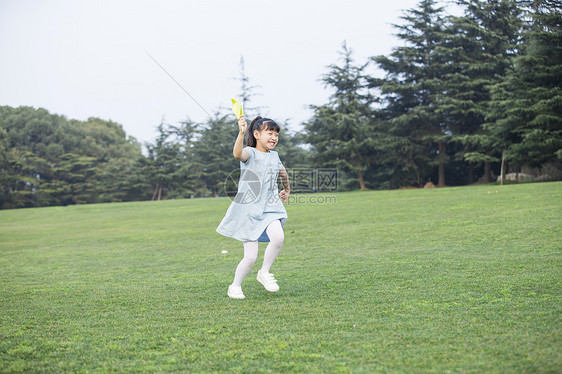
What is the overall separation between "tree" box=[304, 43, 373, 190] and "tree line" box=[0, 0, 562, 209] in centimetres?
9

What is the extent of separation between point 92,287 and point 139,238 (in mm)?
6257

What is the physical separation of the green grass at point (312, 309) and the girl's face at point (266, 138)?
1.53m

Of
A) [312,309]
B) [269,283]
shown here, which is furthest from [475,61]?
[312,309]

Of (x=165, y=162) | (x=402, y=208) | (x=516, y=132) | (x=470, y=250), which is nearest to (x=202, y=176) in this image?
(x=165, y=162)

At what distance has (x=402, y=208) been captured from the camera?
13305mm

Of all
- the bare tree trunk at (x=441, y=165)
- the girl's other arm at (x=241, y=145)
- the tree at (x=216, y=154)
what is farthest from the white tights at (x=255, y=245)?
the tree at (x=216, y=154)

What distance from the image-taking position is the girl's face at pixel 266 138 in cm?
462

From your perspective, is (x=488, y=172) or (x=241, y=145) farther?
(x=488, y=172)

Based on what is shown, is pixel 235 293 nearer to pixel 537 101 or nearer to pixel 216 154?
pixel 537 101

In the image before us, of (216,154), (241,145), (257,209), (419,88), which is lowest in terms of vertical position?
(257,209)

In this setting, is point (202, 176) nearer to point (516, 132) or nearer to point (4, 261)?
point (516, 132)

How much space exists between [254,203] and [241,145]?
2.11 ft

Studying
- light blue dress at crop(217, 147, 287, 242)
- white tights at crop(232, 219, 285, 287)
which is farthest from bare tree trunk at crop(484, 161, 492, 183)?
white tights at crop(232, 219, 285, 287)

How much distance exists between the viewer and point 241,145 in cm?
420
